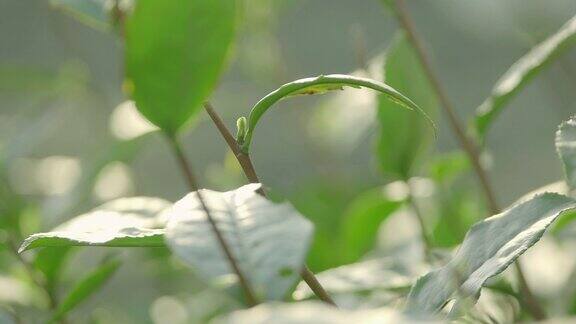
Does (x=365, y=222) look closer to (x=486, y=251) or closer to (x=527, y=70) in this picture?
(x=527, y=70)

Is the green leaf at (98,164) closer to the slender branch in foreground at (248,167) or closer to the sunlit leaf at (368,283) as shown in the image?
the sunlit leaf at (368,283)

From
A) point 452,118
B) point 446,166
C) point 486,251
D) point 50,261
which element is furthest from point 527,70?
point 50,261

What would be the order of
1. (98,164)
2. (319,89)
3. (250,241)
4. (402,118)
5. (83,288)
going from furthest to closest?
(98,164) < (402,118) < (83,288) < (319,89) < (250,241)

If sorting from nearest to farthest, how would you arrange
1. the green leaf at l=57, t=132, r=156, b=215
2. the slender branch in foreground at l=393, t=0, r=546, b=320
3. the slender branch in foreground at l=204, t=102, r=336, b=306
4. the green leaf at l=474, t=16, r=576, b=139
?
the slender branch in foreground at l=204, t=102, r=336, b=306, the green leaf at l=474, t=16, r=576, b=139, the slender branch in foreground at l=393, t=0, r=546, b=320, the green leaf at l=57, t=132, r=156, b=215

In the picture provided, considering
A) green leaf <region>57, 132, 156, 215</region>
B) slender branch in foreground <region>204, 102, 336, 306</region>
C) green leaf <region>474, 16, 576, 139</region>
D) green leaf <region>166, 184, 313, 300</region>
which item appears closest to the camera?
green leaf <region>166, 184, 313, 300</region>

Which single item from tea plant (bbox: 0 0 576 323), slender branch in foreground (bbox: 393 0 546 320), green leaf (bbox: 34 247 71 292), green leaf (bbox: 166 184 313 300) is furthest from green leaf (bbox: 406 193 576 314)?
green leaf (bbox: 34 247 71 292)

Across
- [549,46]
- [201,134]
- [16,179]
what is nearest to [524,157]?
[201,134]

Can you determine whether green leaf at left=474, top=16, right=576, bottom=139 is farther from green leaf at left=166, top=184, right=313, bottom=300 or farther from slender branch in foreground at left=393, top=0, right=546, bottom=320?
green leaf at left=166, top=184, right=313, bottom=300
